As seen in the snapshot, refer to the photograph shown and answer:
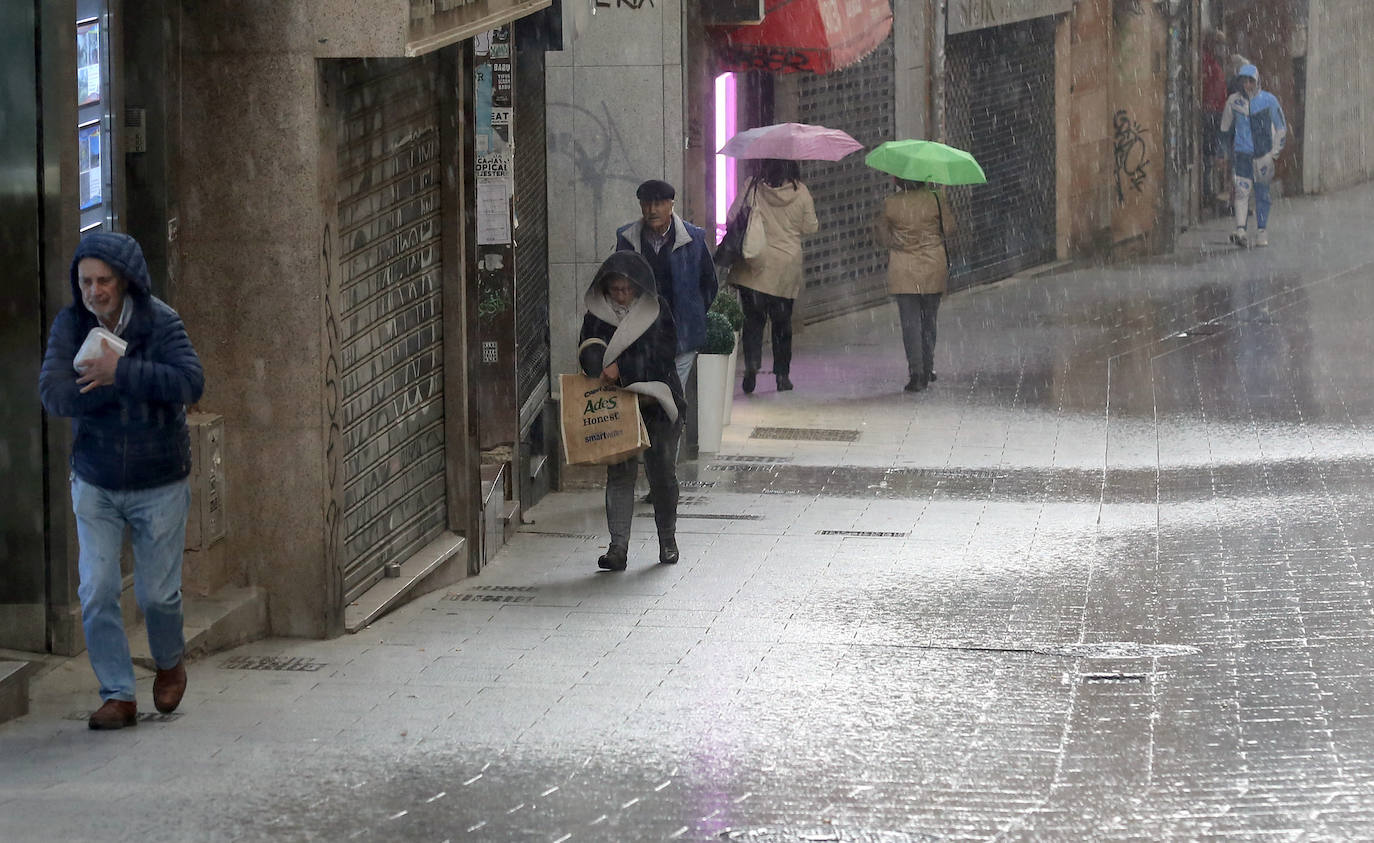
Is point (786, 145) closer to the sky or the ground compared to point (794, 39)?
closer to the ground

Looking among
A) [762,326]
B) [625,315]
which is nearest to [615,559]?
[625,315]

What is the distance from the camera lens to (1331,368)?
15219 mm

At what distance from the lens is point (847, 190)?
63.4 feet

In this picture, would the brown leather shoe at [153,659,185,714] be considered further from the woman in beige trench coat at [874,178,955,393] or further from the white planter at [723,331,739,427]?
the woman in beige trench coat at [874,178,955,393]

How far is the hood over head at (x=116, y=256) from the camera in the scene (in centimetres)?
595

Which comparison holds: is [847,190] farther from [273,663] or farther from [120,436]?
[120,436]

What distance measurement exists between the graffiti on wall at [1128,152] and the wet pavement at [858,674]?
11.1 m

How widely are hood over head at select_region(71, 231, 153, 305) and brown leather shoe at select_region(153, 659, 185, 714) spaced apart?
125cm

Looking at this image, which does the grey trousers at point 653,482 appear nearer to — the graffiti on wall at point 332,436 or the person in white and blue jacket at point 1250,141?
the graffiti on wall at point 332,436

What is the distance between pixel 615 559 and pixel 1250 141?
1611 cm

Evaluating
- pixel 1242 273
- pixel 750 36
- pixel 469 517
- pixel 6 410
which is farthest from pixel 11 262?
pixel 1242 273

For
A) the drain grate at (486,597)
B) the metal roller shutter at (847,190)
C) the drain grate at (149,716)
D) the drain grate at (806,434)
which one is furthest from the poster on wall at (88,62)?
the metal roller shutter at (847,190)

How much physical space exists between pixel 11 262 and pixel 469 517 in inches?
126

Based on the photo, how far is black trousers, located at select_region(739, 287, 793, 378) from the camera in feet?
47.4
